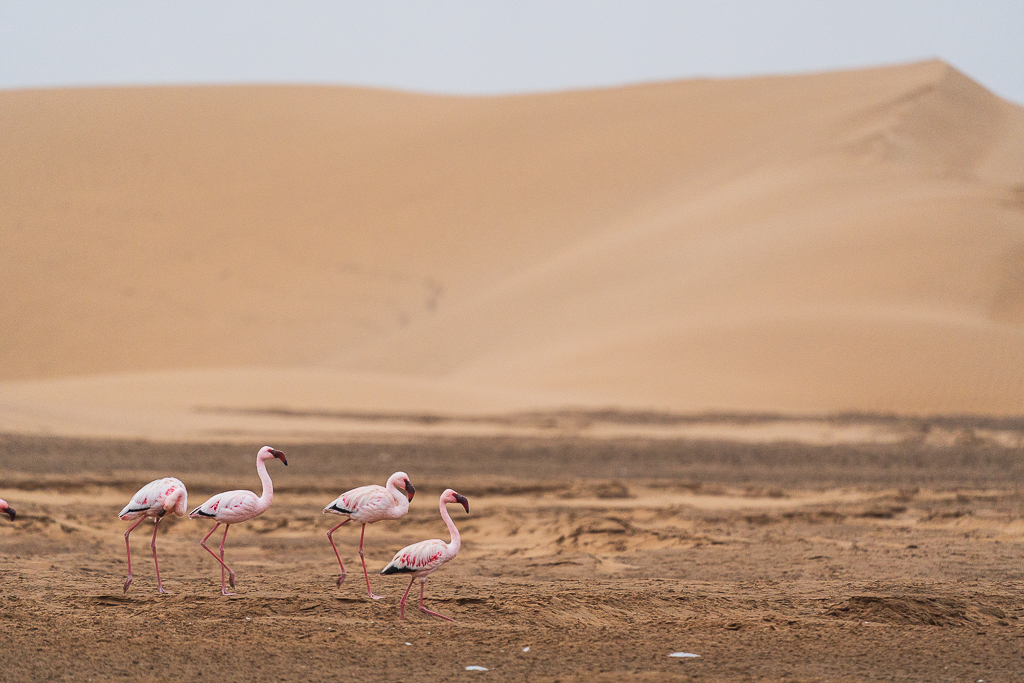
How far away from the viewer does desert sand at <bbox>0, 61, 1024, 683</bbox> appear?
7801 millimetres

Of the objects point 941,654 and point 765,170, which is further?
point 765,170

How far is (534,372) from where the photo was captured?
32.1 metres

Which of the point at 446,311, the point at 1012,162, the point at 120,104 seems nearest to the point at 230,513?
the point at 446,311

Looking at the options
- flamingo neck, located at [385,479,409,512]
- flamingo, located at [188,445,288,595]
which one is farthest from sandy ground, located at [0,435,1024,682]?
flamingo neck, located at [385,479,409,512]

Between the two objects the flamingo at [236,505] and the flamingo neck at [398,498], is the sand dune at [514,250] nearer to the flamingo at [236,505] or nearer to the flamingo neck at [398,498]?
the flamingo at [236,505]

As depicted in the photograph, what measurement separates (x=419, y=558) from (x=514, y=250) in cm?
4242

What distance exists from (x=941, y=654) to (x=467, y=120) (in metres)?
59.1

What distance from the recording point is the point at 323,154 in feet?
194

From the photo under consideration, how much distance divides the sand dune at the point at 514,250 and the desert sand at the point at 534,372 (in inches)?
7.2

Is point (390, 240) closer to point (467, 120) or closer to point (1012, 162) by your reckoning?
point (467, 120)

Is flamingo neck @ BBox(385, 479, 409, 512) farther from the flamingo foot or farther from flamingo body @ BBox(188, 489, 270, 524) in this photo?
flamingo body @ BBox(188, 489, 270, 524)

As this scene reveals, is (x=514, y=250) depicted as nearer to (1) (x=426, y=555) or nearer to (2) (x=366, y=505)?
(2) (x=366, y=505)

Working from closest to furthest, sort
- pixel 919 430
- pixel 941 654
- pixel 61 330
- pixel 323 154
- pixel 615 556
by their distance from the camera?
pixel 941 654
pixel 615 556
pixel 919 430
pixel 61 330
pixel 323 154

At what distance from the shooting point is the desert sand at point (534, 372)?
7801 mm
